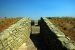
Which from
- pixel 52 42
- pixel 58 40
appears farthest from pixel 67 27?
pixel 58 40

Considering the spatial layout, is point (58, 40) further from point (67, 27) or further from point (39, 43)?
point (39, 43)

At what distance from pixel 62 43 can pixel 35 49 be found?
7183 mm

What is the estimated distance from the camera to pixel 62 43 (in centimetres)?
785

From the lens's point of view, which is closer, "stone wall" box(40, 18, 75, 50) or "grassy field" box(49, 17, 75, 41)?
"stone wall" box(40, 18, 75, 50)

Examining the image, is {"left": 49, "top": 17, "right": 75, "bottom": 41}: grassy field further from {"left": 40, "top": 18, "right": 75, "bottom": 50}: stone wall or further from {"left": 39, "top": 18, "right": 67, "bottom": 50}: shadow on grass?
{"left": 39, "top": 18, "right": 67, "bottom": 50}: shadow on grass

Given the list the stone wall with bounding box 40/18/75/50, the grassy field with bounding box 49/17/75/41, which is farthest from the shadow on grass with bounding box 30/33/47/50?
the stone wall with bounding box 40/18/75/50

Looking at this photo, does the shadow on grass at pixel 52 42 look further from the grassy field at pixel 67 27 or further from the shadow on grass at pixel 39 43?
the shadow on grass at pixel 39 43

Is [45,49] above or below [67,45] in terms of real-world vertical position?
below

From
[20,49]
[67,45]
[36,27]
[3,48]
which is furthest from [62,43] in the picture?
[36,27]

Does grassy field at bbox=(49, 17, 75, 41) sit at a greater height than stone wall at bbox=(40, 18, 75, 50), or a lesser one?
lesser

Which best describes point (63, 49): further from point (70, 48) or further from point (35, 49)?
point (35, 49)

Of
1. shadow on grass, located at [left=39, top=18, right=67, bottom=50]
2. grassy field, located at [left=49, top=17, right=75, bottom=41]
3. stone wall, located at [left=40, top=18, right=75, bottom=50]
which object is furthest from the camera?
grassy field, located at [left=49, top=17, right=75, bottom=41]

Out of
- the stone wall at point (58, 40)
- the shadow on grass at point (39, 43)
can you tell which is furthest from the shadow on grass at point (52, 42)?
the shadow on grass at point (39, 43)

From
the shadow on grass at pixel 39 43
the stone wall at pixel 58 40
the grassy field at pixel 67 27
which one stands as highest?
the stone wall at pixel 58 40
